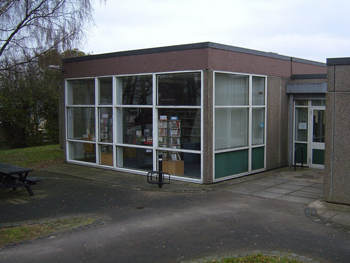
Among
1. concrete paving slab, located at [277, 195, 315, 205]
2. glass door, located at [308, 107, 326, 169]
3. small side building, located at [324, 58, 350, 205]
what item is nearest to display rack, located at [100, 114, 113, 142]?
concrete paving slab, located at [277, 195, 315, 205]

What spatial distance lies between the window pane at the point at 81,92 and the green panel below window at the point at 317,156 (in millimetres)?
8480

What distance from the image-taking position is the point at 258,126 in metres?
12.8

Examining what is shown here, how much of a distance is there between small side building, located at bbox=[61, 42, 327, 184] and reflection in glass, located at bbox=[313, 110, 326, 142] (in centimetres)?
4

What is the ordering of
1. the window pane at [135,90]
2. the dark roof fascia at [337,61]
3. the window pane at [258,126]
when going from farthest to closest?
the window pane at [258,126] < the window pane at [135,90] < the dark roof fascia at [337,61]

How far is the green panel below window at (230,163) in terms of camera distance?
1100 centimetres

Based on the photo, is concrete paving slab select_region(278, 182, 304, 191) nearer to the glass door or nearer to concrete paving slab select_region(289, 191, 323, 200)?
concrete paving slab select_region(289, 191, 323, 200)

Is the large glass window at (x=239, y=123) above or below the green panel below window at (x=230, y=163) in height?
Answer: above

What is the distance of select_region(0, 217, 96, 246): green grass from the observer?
257 inches

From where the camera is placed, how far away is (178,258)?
5559 mm

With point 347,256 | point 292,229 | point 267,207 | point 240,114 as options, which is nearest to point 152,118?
point 240,114

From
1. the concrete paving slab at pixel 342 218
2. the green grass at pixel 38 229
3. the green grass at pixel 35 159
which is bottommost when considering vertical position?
the green grass at pixel 38 229

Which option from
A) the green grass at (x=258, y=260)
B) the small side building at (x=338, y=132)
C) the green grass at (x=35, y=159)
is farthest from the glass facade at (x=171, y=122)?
the green grass at (x=258, y=260)

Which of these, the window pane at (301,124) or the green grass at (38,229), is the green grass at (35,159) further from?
the window pane at (301,124)

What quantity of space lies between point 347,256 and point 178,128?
22.0 ft
